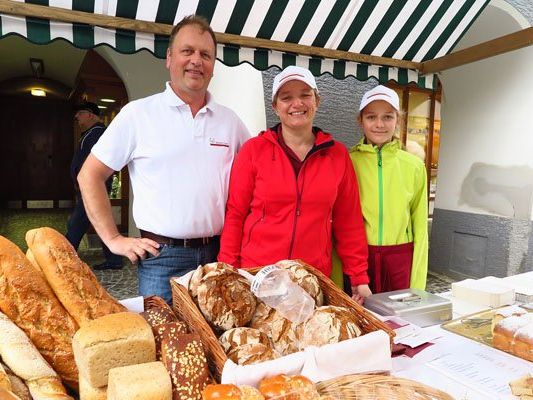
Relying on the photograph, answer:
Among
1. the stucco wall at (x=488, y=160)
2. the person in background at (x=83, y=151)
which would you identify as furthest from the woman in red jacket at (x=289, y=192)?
the stucco wall at (x=488, y=160)

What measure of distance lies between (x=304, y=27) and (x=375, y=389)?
8.16ft

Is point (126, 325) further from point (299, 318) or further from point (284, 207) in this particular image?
point (284, 207)

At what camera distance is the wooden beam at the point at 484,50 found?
2.57m

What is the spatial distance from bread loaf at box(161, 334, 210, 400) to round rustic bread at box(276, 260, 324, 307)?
17.1 inches

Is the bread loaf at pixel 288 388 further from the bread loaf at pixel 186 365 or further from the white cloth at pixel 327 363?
the bread loaf at pixel 186 365

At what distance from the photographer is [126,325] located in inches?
40.6

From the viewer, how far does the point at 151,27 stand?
2416 mm

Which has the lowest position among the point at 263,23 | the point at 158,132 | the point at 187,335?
the point at 187,335

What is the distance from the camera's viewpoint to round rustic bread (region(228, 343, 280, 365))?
1050 millimetres

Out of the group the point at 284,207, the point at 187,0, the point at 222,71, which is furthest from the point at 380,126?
the point at 222,71

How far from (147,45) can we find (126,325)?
1952 mm

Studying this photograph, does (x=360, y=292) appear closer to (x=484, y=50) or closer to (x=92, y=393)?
(x=92, y=393)

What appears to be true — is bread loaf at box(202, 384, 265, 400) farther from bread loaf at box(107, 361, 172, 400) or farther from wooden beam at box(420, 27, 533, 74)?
wooden beam at box(420, 27, 533, 74)

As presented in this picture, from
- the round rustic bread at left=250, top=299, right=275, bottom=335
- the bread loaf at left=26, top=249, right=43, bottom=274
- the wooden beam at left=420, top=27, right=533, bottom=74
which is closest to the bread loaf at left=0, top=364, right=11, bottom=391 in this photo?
the bread loaf at left=26, top=249, right=43, bottom=274
